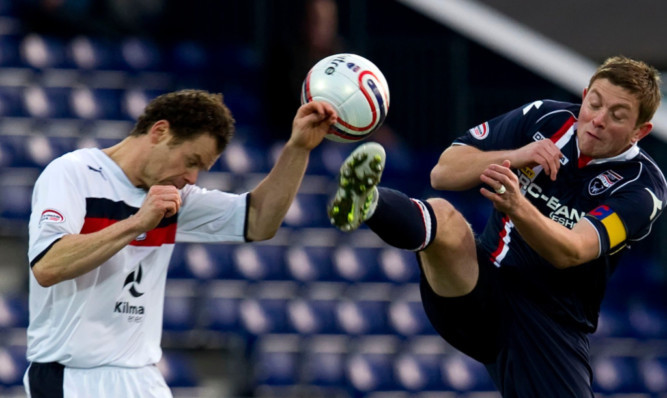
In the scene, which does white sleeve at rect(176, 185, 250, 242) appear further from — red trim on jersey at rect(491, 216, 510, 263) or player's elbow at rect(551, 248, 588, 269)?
player's elbow at rect(551, 248, 588, 269)

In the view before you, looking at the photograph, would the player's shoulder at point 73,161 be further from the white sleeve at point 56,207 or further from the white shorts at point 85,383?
the white shorts at point 85,383

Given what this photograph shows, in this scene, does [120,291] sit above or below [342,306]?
above

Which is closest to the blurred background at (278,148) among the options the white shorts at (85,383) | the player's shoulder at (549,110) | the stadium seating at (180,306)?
the stadium seating at (180,306)

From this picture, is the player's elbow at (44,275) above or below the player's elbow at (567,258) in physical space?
below

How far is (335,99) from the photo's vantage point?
4414 mm

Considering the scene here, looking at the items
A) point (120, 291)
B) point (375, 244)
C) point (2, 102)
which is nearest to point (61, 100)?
point (2, 102)

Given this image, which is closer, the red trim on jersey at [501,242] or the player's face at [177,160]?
the player's face at [177,160]

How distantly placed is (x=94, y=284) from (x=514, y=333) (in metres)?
1.66

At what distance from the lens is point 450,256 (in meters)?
4.53

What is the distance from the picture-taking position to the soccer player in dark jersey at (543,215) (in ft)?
14.0

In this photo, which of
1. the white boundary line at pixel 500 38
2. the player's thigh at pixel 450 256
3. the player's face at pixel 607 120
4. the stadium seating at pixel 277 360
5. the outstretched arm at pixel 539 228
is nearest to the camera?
the outstretched arm at pixel 539 228

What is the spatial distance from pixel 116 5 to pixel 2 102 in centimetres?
213

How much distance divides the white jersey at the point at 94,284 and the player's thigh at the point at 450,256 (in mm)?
1034

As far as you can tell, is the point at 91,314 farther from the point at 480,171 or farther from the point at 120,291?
the point at 480,171
